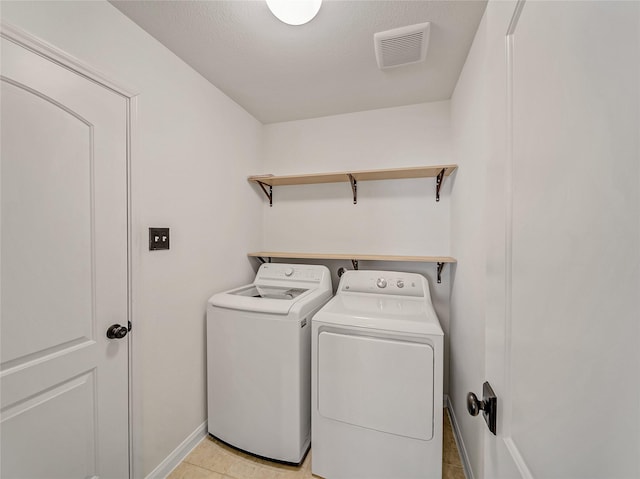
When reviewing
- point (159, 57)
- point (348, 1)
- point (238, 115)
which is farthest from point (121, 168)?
point (348, 1)

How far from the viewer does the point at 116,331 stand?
1.29 metres

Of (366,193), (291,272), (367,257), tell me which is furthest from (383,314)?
(366,193)

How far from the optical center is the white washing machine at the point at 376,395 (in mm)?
1391

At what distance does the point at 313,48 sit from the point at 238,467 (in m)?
2.56

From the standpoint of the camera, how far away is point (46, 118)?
104 cm

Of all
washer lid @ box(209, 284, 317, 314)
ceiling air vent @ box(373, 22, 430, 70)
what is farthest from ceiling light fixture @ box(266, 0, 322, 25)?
washer lid @ box(209, 284, 317, 314)

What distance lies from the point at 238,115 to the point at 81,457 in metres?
2.30

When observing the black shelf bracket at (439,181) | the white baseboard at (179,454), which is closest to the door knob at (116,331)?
the white baseboard at (179,454)

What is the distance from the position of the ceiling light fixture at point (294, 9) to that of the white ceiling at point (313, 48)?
13 cm

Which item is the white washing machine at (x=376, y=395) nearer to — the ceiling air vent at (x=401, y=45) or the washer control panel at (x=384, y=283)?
the washer control panel at (x=384, y=283)

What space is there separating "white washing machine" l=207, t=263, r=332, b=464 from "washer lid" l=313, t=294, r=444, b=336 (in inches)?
A: 7.9

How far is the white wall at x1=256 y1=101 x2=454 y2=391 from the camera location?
2.19m

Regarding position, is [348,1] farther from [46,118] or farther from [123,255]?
[123,255]

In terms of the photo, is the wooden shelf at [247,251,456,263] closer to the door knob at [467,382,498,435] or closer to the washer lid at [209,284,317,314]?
the washer lid at [209,284,317,314]
